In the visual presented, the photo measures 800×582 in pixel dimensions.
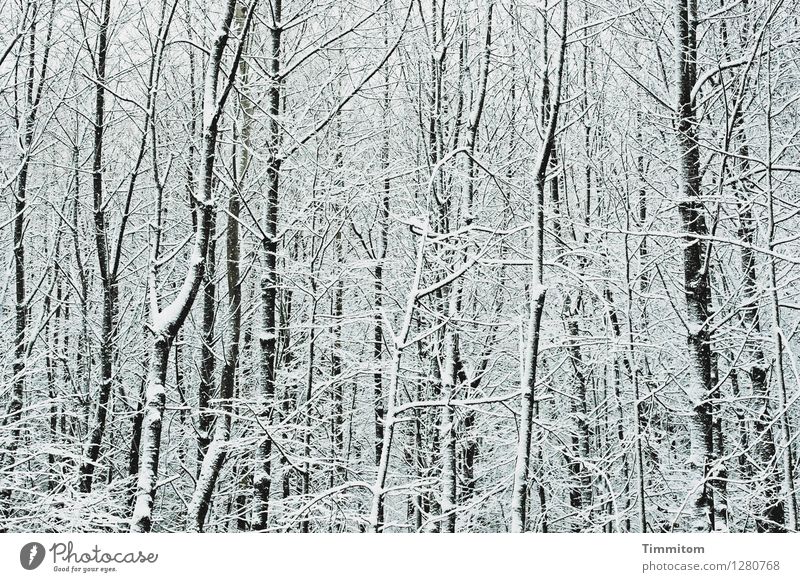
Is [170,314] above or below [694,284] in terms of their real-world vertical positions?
below

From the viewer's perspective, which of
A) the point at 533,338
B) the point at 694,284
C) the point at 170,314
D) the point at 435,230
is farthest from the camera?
the point at 435,230

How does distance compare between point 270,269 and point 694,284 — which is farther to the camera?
point 270,269

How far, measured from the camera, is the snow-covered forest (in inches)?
205

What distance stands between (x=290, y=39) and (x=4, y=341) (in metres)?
5.09

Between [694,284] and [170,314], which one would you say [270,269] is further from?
[694,284]

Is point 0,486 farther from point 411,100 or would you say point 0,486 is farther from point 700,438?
point 700,438

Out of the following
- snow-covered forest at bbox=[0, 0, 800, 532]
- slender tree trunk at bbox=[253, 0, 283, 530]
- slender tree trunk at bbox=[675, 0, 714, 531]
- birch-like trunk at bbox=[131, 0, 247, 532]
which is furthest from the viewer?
slender tree trunk at bbox=[253, 0, 283, 530]

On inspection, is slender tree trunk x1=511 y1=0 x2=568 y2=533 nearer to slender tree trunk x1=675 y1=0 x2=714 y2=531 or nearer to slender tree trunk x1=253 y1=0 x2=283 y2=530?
slender tree trunk x1=675 y1=0 x2=714 y2=531

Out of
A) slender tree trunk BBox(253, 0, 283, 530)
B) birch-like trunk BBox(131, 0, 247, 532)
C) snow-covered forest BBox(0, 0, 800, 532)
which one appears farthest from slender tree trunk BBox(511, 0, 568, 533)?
slender tree trunk BBox(253, 0, 283, 530)

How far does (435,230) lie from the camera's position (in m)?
6.25

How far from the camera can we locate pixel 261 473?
616 centimetres

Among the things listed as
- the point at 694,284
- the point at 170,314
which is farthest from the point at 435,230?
the point at 170,314

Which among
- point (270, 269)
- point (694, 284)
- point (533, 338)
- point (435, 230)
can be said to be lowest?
point (533, 338)

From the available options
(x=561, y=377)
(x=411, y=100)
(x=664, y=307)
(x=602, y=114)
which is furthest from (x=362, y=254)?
(x=602, y=114)
